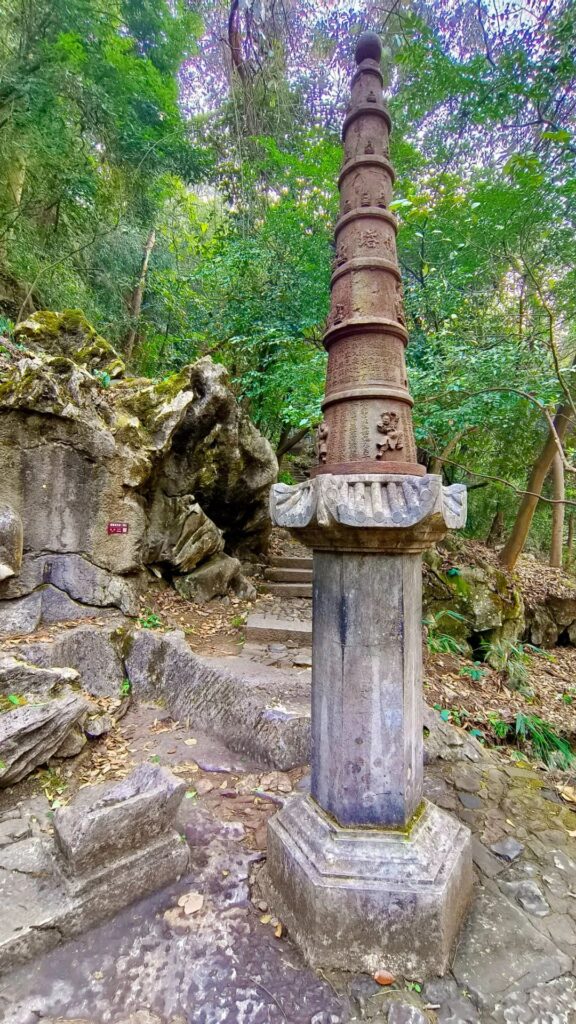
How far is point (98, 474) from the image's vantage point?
4.83m

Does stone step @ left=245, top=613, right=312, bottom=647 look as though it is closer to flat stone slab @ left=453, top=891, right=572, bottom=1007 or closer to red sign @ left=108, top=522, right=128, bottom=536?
red sign @ left=108, top=522, right=128, bottom=536

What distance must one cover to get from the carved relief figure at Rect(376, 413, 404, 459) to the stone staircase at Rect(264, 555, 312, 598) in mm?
5135

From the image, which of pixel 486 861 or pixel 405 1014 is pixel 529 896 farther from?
pixel 405 1014

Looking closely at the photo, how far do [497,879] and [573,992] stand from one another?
1.86 ft

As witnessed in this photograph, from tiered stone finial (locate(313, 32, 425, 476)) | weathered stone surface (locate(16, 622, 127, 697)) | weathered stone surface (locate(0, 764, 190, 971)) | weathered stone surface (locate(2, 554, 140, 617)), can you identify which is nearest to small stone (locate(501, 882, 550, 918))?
weathered stone surface (locate(0, 764, 190, 971))

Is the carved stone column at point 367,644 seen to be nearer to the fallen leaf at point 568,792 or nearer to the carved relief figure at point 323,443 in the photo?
the carved relief figure at point 323,443

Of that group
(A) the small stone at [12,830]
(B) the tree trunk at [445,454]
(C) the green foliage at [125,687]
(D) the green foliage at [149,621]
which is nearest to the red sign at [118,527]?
(D) the green foliage at [149,621]

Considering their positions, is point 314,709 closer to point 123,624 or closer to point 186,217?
point 123,624

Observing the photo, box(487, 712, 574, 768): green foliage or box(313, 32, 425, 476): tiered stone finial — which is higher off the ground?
box(313, 32, 425, 476): tiered stone finial

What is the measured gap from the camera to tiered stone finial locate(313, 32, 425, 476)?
1.93 meters

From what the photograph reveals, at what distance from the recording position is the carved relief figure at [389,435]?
74.4 inches

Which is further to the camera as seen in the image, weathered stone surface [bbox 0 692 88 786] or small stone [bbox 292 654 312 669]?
small stone [bbox 292 654 312 669]

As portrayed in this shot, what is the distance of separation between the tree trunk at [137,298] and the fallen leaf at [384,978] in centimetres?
1033

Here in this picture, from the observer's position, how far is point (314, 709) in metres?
2.08
